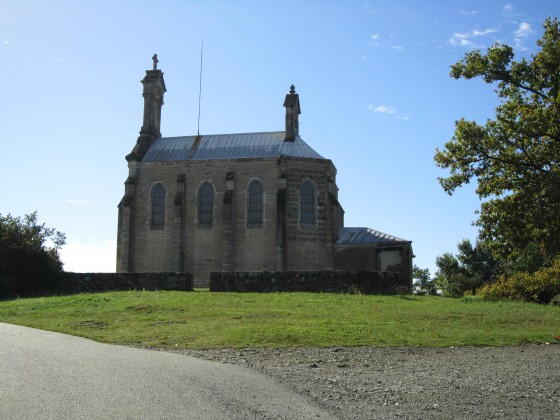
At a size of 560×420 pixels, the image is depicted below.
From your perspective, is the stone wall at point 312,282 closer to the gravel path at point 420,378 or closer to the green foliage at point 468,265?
the gravel path at point 420,378

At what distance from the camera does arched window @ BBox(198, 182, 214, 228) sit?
122ft

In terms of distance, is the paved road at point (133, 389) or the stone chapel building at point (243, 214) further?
the stone chapel building at point (243, 214)

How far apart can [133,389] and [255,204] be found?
2909 cm

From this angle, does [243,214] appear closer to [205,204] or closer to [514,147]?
[205,204]

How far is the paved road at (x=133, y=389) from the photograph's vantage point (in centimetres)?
699

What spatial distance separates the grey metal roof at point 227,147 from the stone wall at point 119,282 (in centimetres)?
1301

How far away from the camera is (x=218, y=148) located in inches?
1550

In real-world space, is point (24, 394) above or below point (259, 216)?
below

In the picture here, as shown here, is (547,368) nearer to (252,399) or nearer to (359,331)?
(359,331)

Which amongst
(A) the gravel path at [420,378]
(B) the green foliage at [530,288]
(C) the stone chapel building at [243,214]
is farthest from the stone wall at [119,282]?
(A) the gravel path at [420,378]

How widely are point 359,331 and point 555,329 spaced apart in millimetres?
5285

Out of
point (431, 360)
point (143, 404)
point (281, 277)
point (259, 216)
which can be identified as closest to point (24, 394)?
point (143, 404)

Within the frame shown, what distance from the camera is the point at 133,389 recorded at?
8031 millimetres

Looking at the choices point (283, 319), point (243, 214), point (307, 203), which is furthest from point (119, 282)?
point (307, 203)
